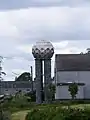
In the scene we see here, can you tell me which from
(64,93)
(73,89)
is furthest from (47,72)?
(73,89)

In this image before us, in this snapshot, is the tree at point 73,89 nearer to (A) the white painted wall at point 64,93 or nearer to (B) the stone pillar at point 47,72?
(A) the white painted wall at point 64,93

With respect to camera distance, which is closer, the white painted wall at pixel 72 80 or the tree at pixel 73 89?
the tree at pixel 73 89

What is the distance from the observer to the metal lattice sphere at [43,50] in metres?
106

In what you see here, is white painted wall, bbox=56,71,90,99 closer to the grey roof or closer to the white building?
the white building

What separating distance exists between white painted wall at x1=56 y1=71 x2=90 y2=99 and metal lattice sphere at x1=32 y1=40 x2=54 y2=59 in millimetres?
4631

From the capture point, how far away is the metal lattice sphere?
348ft

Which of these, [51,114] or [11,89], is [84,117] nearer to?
[51,114]

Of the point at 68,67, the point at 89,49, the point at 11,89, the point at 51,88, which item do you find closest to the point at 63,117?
the point at 51,88

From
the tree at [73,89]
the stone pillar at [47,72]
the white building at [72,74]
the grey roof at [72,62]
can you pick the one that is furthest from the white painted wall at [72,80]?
the tree at [73,89]

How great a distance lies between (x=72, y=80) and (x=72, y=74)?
1.17m

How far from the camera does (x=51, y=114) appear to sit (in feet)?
98.2

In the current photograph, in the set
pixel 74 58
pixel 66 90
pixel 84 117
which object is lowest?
pixel 84 117

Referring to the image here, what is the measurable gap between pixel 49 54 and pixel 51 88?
9.61 m

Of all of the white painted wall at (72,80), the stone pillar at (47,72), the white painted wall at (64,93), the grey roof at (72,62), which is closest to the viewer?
the white painted wall at (64,93)
